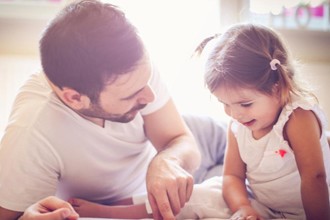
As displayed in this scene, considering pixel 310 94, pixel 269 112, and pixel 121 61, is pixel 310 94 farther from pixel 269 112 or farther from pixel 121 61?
pixel 121 61

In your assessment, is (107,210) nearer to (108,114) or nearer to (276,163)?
(108,114)

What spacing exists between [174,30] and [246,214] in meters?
0.98

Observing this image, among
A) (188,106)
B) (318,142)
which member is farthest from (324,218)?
(188,106)

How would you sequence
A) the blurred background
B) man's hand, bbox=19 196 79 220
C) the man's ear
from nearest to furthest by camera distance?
man's hand, bbox=19 196 79 220, the man's ear, the blurred background

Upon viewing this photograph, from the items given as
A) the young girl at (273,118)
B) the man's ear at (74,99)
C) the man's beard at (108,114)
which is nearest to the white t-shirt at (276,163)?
the young girl at (273,118)

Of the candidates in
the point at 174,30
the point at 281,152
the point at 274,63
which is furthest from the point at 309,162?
the point at 174,30

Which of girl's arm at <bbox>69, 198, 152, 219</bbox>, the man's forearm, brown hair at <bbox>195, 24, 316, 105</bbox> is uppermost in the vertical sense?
brown hair at <bbox>195, 24, 316, 105</bbox>

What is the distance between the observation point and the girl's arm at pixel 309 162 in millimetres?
938

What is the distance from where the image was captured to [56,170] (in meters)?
1.10

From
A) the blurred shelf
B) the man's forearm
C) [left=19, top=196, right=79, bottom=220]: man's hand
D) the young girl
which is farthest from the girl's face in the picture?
the blurred shelf

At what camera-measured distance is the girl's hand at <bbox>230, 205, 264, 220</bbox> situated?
39.8 inches

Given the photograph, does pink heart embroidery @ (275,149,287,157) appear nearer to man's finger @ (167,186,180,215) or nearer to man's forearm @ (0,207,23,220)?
man's finger @ (167,186,180,215)

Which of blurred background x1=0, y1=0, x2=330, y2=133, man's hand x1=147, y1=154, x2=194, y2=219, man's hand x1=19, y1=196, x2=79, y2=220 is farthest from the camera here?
blurred background x1=0, y1=0, x2=330, y2=133

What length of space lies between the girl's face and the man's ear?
0.29 m
